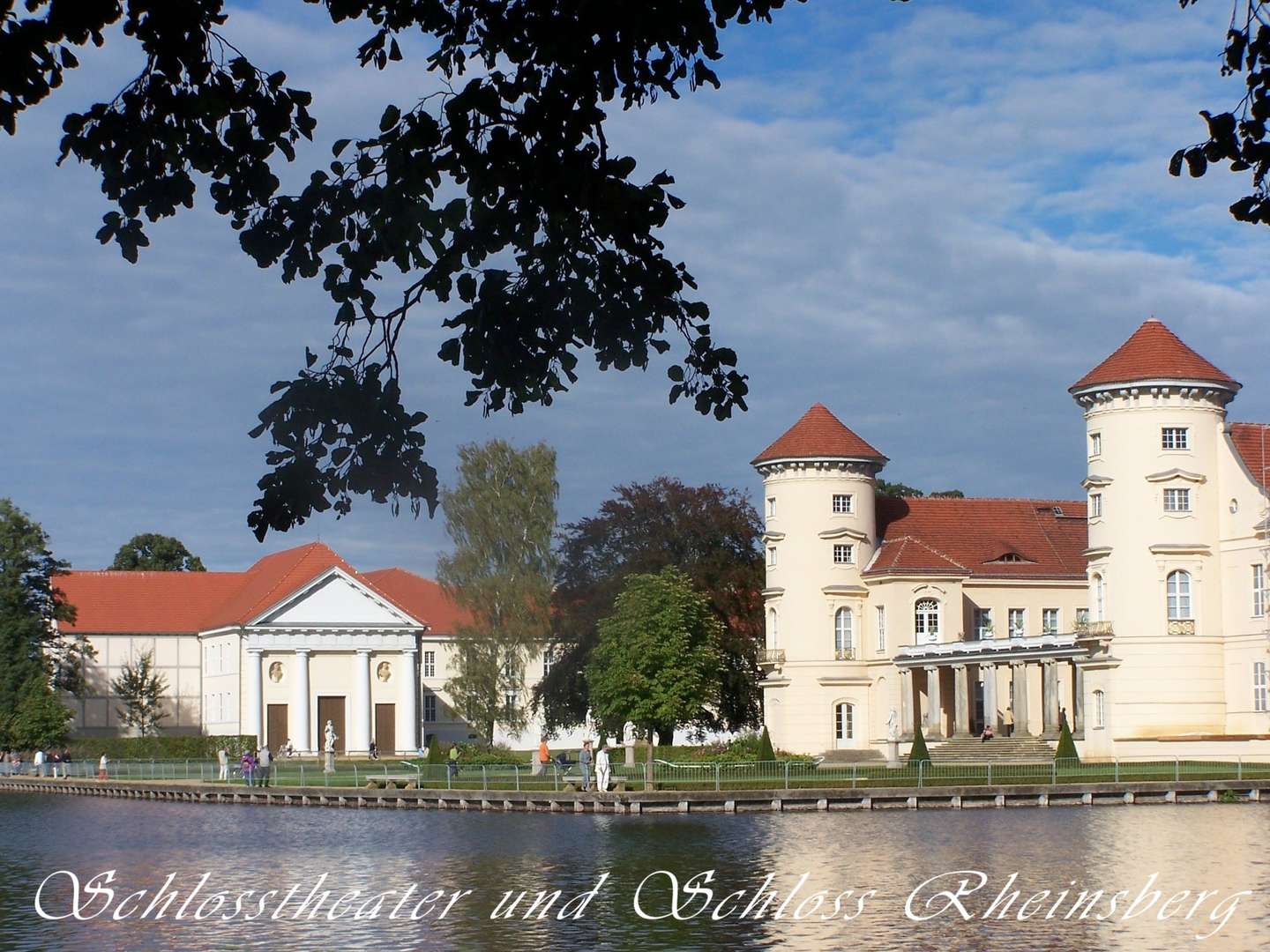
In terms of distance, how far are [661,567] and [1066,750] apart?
2094 cm

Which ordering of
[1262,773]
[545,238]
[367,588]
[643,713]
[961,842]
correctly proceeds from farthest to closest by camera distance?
[367,588]
[643,713]
[1262,773]
[961,842]
[545,238]

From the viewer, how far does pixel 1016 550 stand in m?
78.5

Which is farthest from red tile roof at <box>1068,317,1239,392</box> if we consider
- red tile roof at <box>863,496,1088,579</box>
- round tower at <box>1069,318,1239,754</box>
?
red tile roof at <box>863,496,1088,579</box>

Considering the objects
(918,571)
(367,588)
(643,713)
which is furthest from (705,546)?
(367,588)

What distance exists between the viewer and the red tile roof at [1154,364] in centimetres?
6431

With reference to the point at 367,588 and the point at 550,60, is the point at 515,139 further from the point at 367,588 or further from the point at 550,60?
the point at 367,588

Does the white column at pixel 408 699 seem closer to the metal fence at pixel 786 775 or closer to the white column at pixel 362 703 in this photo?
the white column at pixel 362 703

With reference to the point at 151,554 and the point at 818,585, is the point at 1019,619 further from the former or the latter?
the point at 151,554

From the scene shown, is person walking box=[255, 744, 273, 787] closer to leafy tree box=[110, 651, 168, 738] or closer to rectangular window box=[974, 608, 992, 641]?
rectangular window box=[974, 608, 992, 641]

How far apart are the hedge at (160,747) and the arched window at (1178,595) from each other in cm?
4176

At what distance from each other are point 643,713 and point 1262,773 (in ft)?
68.3

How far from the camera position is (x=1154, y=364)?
64.5m

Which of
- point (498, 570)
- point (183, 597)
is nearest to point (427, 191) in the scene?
point (498, 570)

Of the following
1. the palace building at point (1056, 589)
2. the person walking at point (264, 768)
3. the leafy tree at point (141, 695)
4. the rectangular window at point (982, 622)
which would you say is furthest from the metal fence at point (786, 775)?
the leafy tree at point (141, 695)
